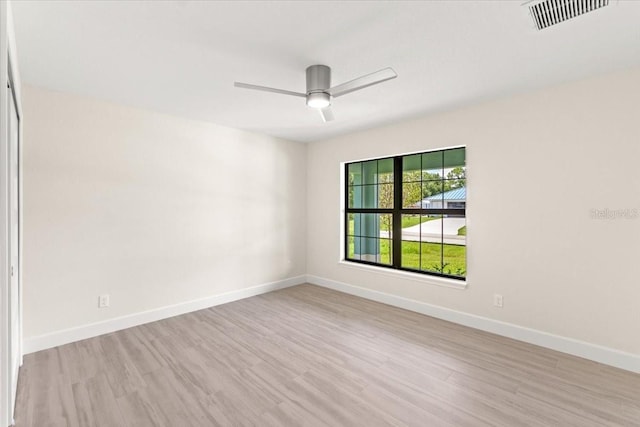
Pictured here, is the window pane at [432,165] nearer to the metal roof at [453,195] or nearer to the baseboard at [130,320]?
the metal roof at [453,195]

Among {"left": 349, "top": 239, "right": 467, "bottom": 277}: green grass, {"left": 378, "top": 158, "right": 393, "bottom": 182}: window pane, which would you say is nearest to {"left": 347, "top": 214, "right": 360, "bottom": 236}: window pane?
{"left": 349, "top": 239, "right": 467, "bottom": 277}: green grass

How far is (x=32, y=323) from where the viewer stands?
269 cm

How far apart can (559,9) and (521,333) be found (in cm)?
268

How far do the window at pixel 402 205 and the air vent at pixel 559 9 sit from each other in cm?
181

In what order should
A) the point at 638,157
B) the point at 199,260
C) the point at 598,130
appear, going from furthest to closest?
the point at 199,260, the point at 598,130, the point at 638,157

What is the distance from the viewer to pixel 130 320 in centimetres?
322

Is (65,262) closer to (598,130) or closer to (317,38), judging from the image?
(317,38)

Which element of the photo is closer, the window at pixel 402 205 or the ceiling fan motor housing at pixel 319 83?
the ceiling fan motor housing at pixel 319 83

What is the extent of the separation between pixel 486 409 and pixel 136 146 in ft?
12.7

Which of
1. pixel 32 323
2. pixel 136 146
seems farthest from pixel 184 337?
pixel 136 146

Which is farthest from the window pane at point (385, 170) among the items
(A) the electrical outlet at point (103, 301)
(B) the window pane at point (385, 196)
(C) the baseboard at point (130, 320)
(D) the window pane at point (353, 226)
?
(A) the electrical outlet at point (103, 301)

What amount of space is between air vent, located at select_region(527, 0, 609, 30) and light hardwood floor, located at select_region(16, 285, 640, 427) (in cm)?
238

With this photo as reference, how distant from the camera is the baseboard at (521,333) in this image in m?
2.44

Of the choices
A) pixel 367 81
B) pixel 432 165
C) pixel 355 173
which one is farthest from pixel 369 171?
pixel 367 81
